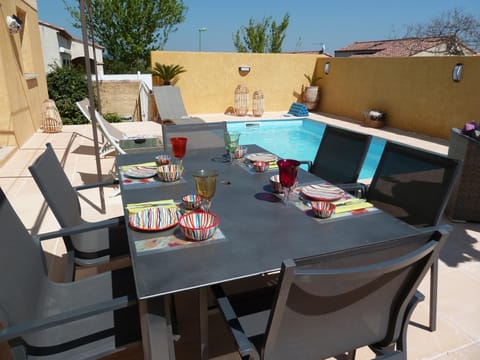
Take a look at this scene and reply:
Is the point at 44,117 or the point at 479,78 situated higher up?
the point at 479,78

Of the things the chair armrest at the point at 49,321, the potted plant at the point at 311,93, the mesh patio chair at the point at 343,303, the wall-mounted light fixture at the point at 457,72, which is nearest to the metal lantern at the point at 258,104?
the potted plant at the point at 311,93

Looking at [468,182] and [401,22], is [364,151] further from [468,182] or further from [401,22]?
[401,22]

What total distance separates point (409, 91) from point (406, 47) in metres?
13.8

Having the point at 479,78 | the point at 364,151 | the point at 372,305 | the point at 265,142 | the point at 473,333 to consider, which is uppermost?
the point at 479,78

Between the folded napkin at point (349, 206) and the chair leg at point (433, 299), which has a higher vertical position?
the folded napkin at point (349, 206)

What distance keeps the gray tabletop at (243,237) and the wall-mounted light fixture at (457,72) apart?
691 centimetres

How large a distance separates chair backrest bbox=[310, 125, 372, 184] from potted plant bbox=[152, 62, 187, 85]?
24.6 feet

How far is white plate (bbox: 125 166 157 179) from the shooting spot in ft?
6.77

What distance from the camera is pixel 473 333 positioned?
1.98 metres

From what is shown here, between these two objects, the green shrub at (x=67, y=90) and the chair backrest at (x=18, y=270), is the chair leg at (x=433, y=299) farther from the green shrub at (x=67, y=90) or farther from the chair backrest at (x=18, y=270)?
the green shrub at (x=67, y=90)

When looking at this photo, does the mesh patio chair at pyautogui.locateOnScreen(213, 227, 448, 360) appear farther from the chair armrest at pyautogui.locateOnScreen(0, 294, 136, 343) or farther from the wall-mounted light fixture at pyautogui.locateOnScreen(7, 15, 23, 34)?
the wall-mounted light fixture at pyautogui.locateOnScreen(7, 15, 23, 34)

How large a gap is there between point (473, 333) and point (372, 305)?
125 centimetres

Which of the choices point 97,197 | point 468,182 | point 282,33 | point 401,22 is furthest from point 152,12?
point 468,182

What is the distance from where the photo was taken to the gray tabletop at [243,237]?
1165 mm
